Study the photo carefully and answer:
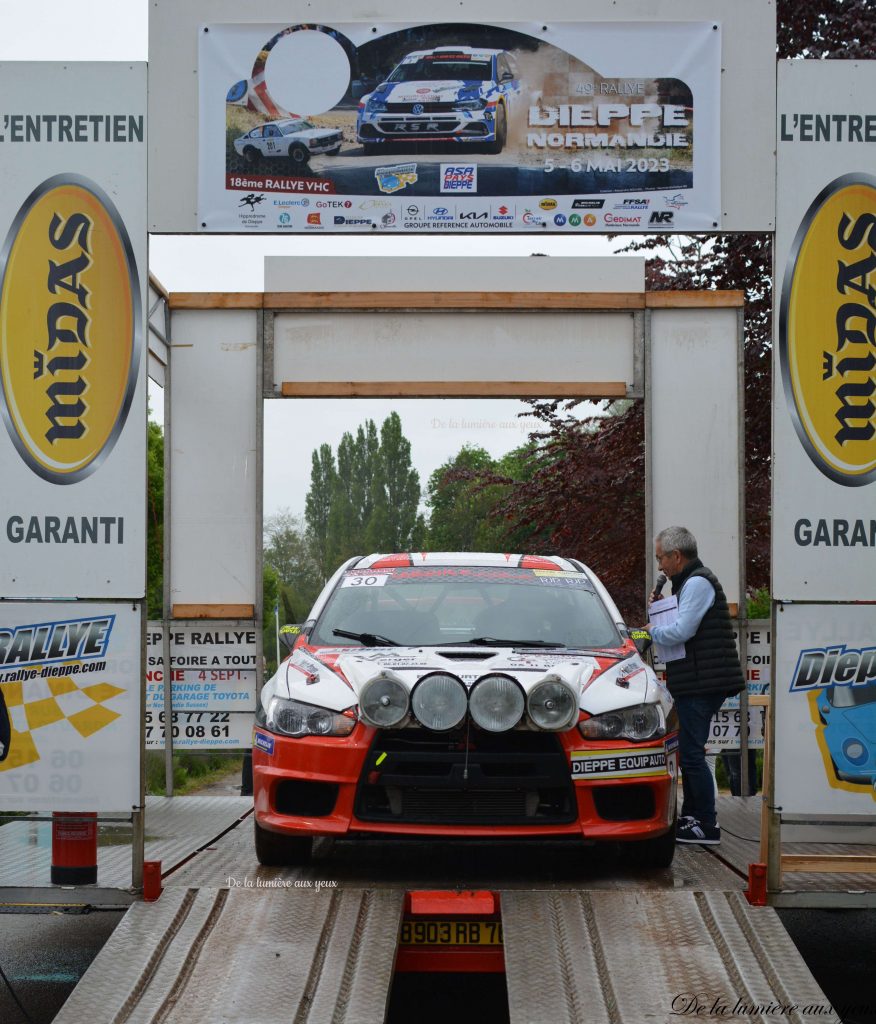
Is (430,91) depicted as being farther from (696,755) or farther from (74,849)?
(74,849)

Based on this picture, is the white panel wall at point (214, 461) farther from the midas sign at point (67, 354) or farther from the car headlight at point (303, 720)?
the midas sign at point (67, 354)

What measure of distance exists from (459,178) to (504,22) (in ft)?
2.90

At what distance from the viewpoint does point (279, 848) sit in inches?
236

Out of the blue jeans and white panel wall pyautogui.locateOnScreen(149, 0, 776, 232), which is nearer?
the blue jeans

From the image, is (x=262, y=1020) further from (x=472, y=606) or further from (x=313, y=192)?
(x=313, y=192)

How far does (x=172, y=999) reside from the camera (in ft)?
15.1

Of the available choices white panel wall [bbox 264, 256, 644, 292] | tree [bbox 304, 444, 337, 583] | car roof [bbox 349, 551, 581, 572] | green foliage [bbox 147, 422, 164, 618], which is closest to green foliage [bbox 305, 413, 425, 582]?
tree [bbox 304, 444, 337, 583]

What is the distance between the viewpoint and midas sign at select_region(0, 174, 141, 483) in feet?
18.4

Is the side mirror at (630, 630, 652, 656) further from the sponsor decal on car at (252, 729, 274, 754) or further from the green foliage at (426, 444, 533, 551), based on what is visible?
the green foliage at (426, 444, 533, 551)

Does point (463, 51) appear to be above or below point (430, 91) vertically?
above

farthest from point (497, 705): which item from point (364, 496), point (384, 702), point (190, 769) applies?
point (364, 496)

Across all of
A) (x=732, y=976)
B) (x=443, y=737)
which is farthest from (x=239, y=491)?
(x=732, y=976)

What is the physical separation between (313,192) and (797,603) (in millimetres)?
3759

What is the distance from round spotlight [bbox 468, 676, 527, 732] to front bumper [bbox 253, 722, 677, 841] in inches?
7.0
